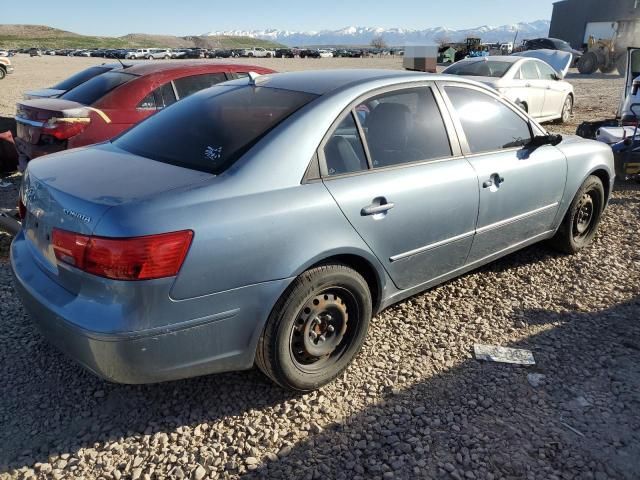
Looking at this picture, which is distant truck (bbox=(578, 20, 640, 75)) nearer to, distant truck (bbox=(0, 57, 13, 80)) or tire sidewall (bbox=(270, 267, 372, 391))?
tire sidewall (bbox=(270, 267, 372, 391))

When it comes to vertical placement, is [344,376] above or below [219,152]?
below

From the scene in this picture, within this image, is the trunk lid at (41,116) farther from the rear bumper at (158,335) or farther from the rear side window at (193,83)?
the rear bumper at (158,335)

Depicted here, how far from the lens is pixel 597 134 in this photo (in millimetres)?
7543

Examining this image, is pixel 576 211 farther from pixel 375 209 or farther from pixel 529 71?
pixel 529 71

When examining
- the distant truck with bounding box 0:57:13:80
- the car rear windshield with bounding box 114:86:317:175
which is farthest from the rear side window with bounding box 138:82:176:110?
the distant truck with bounding box 0:57:13:80

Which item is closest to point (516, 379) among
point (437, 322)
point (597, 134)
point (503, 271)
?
point (437, 322)

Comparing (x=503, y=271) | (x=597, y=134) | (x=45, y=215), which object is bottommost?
(x=503, y=271)

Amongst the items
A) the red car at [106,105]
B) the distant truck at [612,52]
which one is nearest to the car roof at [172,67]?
the red car at [106,105]

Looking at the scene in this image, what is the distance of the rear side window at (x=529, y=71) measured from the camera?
10.8 metres

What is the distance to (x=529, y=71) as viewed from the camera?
1096 cm

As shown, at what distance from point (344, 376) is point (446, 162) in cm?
149

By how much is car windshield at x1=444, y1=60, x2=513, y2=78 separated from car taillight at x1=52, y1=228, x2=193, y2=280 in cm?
958

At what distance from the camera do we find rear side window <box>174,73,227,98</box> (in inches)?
250

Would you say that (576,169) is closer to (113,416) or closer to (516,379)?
(516,379)
